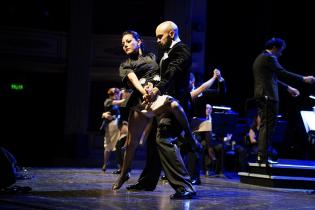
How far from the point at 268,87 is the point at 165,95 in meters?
3.20

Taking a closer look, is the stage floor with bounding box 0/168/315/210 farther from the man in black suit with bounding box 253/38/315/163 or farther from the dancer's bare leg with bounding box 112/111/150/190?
the man in black suit with bounding box 253/38/315/163

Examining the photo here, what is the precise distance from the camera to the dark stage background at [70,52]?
1650 centimetres

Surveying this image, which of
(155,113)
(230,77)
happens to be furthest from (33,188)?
(230,77)

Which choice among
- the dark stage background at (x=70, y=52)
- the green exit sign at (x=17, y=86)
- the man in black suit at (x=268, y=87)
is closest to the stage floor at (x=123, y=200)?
the man in black suit at (x=268, y=87)

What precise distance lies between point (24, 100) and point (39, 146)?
170 centimetres

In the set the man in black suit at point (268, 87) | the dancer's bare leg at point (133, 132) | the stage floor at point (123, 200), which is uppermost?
the man in black suit at point (268, 87)

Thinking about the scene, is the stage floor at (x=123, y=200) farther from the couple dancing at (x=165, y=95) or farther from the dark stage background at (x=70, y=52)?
the dark stage background at (x=70, y=52)

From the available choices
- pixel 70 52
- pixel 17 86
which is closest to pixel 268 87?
pixel 70 52

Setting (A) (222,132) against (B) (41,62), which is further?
(B) (41,62)

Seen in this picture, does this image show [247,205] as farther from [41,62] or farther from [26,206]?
[41,62]

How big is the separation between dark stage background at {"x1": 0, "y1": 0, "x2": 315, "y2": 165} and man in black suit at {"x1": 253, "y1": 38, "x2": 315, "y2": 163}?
288 inches

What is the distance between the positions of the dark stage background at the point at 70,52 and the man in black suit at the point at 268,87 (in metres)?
7.32

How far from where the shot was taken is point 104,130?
11.2 metres

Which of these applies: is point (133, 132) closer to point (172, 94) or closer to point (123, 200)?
point (172, 94)
